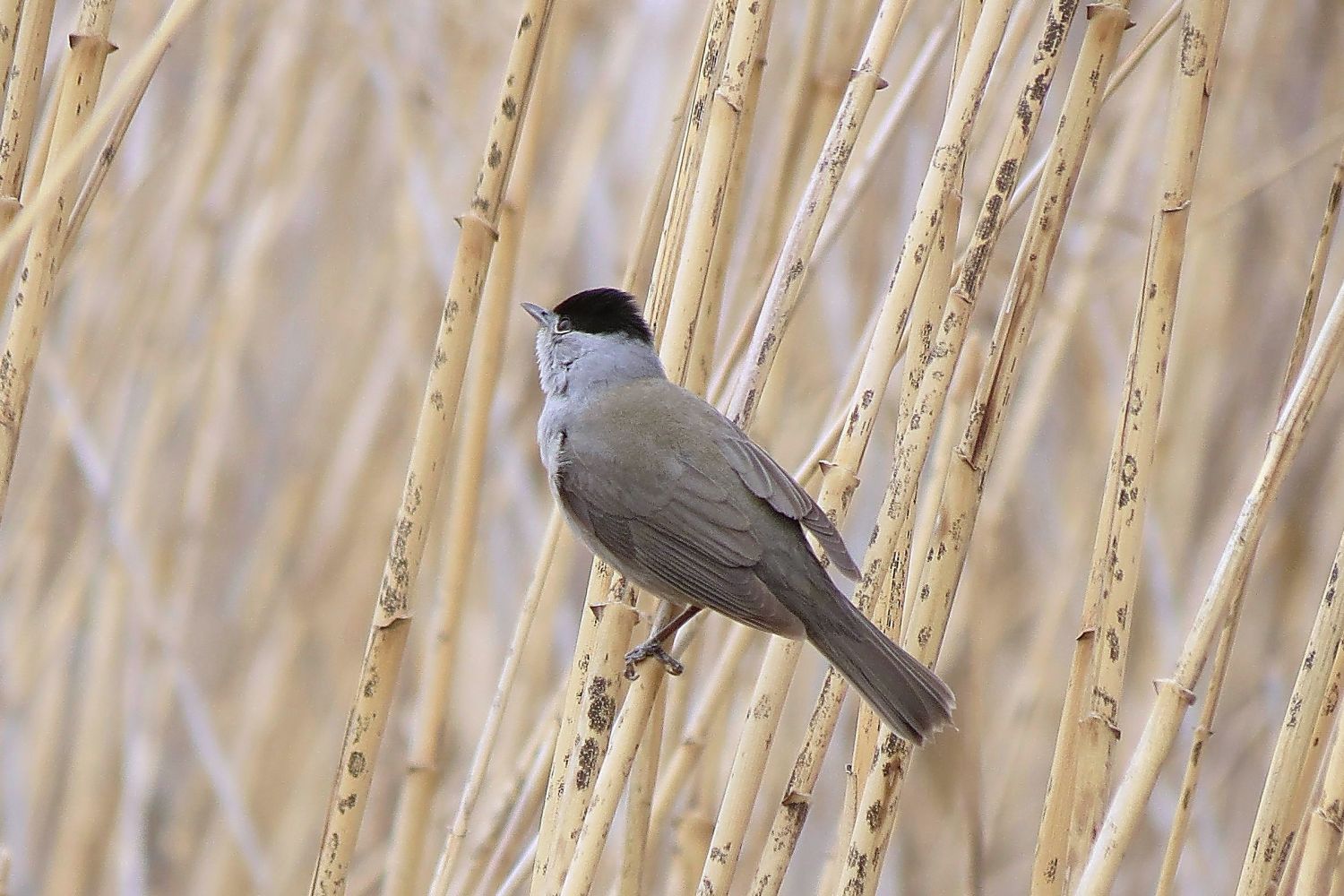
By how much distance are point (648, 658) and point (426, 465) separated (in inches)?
12.4

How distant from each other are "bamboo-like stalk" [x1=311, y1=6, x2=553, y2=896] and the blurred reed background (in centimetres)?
18

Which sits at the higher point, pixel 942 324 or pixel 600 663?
pixel 942 324

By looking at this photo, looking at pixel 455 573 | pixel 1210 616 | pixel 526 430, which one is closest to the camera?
pixel 1210 616

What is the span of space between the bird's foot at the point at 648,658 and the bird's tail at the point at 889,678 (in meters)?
0.17

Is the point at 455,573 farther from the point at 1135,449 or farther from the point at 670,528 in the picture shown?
the point at 1135,449

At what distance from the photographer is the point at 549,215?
265cm

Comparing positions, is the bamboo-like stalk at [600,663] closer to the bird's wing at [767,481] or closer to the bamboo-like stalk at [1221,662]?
the bird's wing at [767,481]

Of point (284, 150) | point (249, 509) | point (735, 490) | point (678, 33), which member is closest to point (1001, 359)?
point (735, 490)

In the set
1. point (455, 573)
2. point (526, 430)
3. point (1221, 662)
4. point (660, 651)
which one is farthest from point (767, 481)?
point (526, 430)

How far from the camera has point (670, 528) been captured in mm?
1654

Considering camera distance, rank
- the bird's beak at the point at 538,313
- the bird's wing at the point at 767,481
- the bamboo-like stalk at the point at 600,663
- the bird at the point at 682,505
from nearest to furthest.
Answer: the bamboo-like stalk at the point at 600,663 → the bird at the point at 682,505 → the bird's wing at the point at 767,481 → the bird's beak at the point at 538,313

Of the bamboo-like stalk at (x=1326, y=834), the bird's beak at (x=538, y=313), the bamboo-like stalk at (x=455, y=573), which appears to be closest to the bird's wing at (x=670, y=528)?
the bamboo-like stalk at (x=455, y=573)

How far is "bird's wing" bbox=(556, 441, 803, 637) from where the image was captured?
155cm

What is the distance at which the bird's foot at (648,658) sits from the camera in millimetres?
1390
